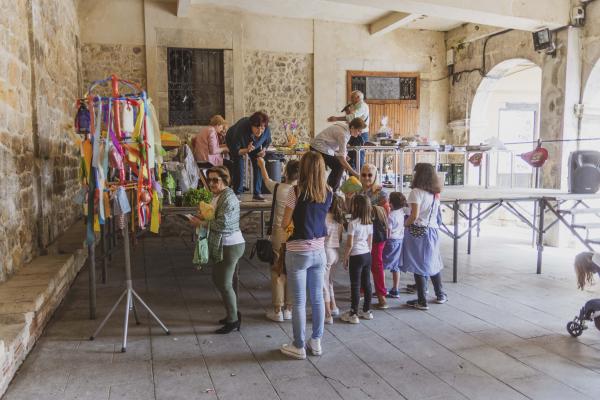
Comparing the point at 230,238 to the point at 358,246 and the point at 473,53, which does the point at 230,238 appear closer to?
the point at 358,246

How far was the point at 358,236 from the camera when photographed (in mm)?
3889

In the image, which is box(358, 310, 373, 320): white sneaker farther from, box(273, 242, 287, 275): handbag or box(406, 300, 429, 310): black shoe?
box(273, 242, 287, 275): handbag

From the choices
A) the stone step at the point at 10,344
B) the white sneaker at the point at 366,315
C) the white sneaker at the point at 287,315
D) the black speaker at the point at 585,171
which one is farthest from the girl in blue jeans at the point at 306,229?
the black speaker at the point at 585,171

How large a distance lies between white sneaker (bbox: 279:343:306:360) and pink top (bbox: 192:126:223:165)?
125 inches

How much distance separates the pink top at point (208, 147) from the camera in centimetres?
598

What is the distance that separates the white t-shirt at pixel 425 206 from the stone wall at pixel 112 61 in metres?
6.24

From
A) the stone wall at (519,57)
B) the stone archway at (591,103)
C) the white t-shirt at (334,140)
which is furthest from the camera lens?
the stone wall at (519,57)

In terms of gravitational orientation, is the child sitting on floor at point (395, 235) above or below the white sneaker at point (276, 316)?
above

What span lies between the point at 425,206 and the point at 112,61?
6.70m

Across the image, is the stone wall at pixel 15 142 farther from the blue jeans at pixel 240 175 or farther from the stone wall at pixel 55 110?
the blue jeans at pixel 240 175

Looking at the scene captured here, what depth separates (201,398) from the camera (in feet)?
9.07

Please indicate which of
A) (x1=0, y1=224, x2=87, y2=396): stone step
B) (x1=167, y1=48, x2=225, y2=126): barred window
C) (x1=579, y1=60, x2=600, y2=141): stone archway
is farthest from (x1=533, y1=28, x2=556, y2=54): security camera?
(x1=0, y1=224, x2=87, y2=396): stone step

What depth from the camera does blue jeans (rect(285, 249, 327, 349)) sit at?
3182mm

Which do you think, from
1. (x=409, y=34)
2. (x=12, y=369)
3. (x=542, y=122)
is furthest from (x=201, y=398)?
(x=409, y=34)
